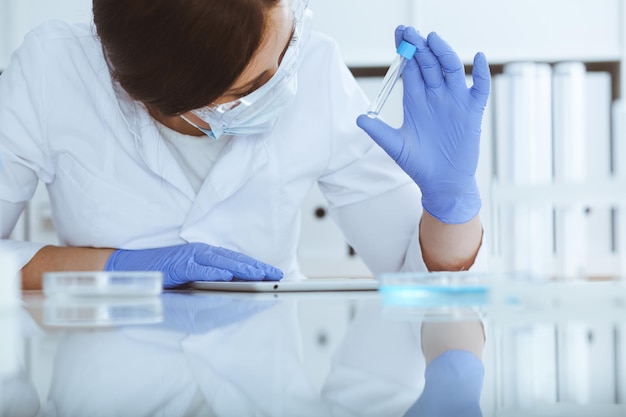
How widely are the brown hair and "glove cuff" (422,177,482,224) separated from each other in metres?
0.44

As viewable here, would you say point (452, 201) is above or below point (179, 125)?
below

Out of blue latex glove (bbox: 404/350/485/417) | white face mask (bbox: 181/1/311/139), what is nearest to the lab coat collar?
white face mask (bbox: 181/1/311/139)

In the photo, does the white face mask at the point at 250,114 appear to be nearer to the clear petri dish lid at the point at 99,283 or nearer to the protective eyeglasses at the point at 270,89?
the protective eyeglasses at the point at 270,89

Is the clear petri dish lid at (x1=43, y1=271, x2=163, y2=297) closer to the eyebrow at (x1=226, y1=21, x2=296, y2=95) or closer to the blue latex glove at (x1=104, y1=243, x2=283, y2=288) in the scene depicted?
the blue latex glove at (x1=104, y1=243, x2=283, y2=288)

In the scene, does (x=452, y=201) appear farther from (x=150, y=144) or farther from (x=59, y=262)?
(x=59, y=262)

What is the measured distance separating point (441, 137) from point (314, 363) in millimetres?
1015

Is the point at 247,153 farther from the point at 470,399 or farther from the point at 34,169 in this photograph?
the point at 470,399

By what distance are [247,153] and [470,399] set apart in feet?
3.95

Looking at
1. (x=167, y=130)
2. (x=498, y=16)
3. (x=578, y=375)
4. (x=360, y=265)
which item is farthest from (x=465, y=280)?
(x=498, y=16)

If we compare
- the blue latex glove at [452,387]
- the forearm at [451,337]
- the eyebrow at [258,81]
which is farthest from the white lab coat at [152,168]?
the blue latex glove at [452,387]

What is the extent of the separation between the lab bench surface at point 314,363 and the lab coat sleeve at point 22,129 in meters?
0.83

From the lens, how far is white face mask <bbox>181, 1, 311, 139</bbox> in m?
1.33

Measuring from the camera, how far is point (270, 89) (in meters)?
1.34

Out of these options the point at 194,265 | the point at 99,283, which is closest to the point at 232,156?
the point at 194,265
